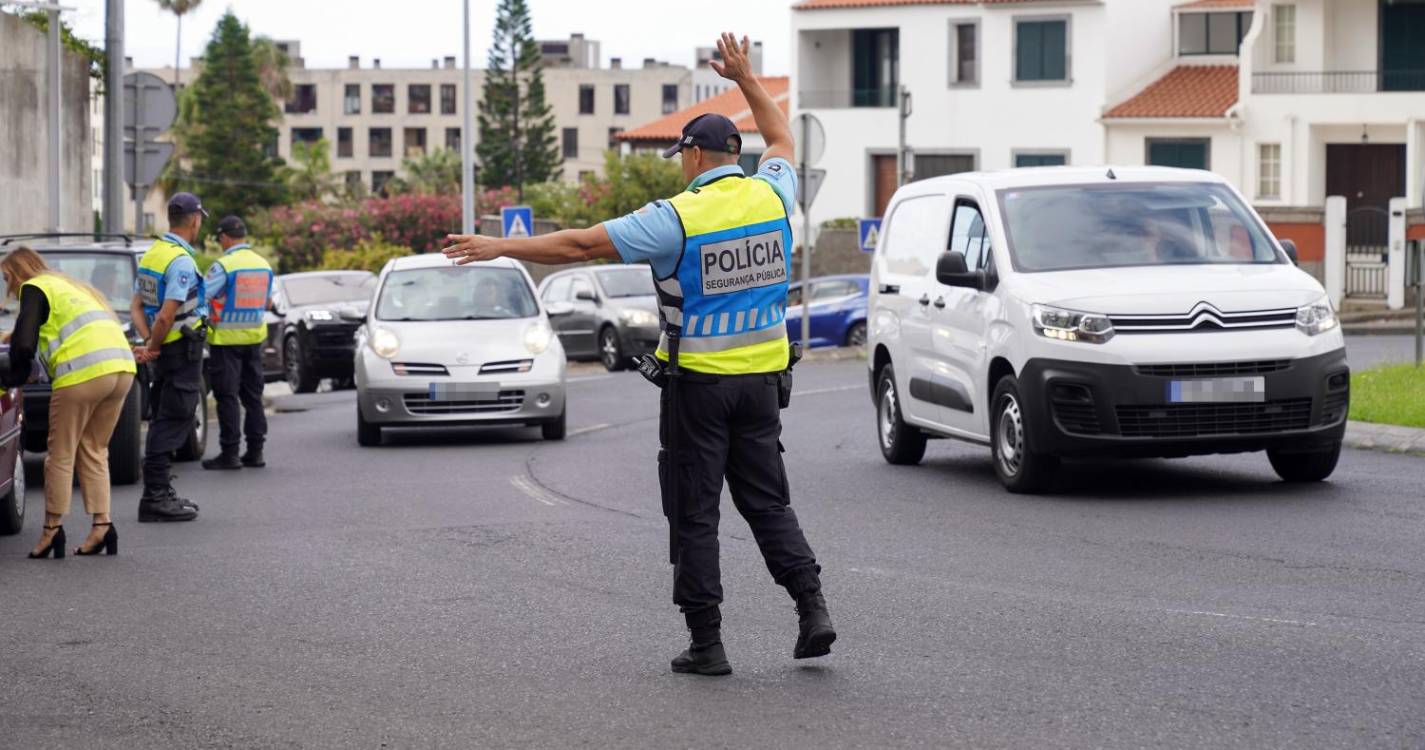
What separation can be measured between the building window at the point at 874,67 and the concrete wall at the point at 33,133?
95.3ft

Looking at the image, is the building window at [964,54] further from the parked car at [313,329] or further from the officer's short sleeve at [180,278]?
the officer's short sleeve at [180,278]

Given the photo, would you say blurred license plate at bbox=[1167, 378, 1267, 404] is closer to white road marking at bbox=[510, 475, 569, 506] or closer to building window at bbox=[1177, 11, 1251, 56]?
white road marking at bbox=[510, 475, 569, 506]

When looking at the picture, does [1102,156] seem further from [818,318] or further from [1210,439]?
[1210,439]

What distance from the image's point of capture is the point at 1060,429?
39.5 ft

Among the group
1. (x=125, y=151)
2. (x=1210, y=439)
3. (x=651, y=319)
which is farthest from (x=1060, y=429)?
(x=651, y=319)

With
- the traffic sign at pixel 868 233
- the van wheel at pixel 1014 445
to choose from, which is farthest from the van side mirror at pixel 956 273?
the traffic sign at pixel 868 233

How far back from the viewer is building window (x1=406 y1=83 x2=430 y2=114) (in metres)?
127

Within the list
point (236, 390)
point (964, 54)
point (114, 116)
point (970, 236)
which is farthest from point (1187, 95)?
point (970, 236)

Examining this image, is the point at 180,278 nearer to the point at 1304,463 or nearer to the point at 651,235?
the point at 651,235

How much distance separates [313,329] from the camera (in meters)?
28.4

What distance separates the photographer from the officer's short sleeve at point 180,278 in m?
12.7

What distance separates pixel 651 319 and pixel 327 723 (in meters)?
24.4

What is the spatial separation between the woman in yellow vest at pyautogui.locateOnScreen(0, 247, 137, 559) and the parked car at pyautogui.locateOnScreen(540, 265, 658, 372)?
1925 centimetres

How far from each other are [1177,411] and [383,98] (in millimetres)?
118516
